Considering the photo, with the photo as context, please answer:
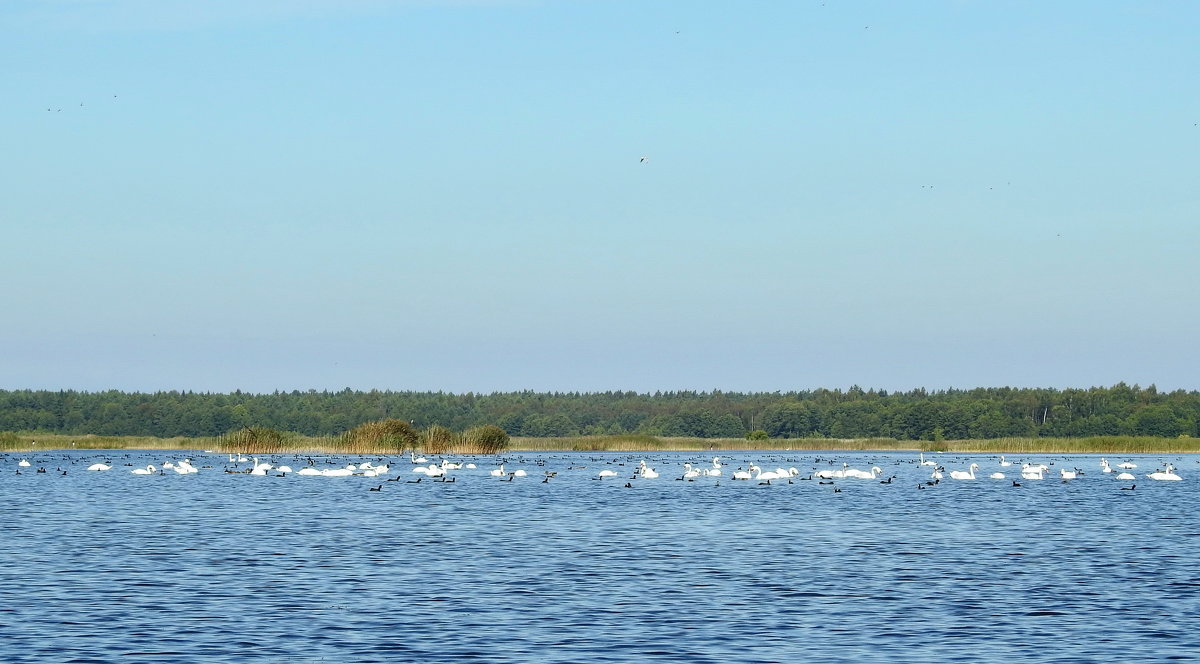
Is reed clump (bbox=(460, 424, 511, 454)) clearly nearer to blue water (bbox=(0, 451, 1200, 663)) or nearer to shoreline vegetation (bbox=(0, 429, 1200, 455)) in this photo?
shoreline vegetation (bbox=(0, 429, 1200, 455))

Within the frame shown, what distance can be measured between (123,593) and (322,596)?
141 inches

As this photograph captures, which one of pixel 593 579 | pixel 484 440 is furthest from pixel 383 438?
pixel 593 579

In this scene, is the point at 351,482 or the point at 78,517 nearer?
the point at 78,517

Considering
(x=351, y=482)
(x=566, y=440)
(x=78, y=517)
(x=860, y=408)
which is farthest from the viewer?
(x=860, y=408)

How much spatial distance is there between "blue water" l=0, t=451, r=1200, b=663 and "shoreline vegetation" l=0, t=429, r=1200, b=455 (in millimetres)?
43079

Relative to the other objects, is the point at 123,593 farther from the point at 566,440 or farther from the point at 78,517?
the point at 566,440

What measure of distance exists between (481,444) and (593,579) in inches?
2929

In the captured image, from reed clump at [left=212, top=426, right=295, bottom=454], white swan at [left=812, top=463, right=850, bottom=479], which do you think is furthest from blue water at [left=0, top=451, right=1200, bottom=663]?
reed clump at [left=212, top=426, right=295, bottom=454]

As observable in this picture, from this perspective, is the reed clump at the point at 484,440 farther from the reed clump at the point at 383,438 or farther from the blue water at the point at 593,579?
the blue water at the point at 593,579

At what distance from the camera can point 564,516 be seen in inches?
1849

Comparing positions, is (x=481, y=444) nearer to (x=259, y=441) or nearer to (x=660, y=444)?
(x=259, y=441)

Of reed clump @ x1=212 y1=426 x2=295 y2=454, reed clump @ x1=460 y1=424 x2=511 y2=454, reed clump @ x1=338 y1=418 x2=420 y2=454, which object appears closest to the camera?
reed clump @ x1=338 y1=418 x2=420 y2=454

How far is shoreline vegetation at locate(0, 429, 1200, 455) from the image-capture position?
100 metres

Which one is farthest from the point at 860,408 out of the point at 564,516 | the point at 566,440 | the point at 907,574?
the point at 907,574
